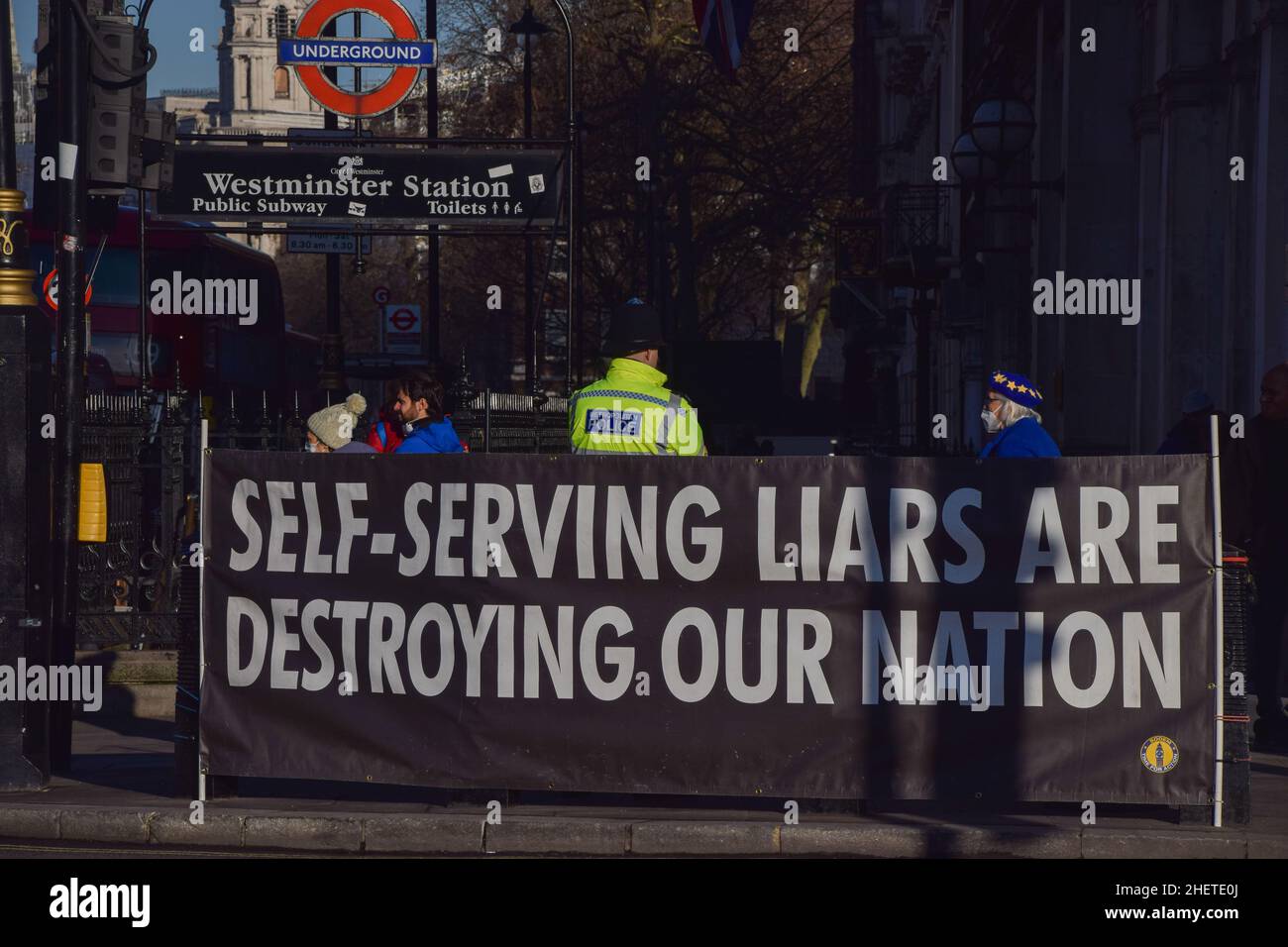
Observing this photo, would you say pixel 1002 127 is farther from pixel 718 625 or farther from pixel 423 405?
pixel 718 625

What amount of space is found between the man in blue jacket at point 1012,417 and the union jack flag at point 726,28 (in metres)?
13.6

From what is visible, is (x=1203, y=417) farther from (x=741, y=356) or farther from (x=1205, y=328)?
(x=741, y=356)

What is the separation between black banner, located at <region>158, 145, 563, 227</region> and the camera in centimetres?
1633

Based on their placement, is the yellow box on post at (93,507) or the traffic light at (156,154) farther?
the yellow box on post at (93,507)

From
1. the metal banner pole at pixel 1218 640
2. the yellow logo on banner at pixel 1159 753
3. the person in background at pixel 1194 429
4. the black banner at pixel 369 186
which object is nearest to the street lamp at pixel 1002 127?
the black banner at pixel 369 186

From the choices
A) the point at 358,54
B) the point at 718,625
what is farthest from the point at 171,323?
the point at 718,625

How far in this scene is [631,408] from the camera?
8352mm

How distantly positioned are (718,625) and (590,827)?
0.92m

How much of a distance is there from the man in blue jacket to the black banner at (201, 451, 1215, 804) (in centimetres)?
104

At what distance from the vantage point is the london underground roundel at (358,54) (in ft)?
57.3

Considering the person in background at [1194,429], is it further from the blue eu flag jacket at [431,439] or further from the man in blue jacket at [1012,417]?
the blue eu flag jacket at [431,439]

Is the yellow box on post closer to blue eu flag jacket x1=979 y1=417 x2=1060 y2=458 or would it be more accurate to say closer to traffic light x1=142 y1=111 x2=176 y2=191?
traffic light x1=142 y1=111 x2=176 y2=191

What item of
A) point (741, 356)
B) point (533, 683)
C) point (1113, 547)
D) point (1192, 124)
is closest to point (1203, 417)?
point (1113, 547)

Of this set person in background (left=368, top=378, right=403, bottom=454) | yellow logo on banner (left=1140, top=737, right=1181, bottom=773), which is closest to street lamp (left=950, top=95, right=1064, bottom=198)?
person in background (left=368, top=378, right=403, bottom=454)
